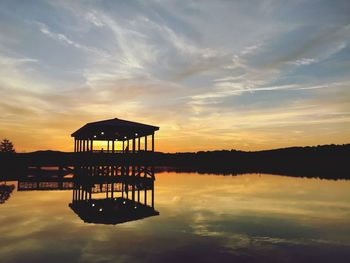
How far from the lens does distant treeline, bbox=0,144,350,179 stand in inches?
1390

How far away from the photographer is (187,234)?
15578 millimetres

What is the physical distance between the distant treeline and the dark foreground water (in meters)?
10.6

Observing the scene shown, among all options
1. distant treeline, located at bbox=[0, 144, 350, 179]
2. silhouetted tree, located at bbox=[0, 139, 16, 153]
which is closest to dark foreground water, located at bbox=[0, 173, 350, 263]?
distant treeline, located at bbox=[0, 144, 350, 179]

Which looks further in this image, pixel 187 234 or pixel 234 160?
pixel 234 160

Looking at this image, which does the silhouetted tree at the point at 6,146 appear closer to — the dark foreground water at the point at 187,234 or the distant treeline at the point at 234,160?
the distant treeline at the point at 234,160

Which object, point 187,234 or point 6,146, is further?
point 6,146

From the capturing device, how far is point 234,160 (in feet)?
486

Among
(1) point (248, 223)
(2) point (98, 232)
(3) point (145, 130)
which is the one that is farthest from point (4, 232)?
(3) point (145, 130)

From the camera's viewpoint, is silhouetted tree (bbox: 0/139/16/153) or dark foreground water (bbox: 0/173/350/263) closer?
dark foreground water (bbox: 0/173/350/263)

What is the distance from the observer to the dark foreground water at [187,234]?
12211mm

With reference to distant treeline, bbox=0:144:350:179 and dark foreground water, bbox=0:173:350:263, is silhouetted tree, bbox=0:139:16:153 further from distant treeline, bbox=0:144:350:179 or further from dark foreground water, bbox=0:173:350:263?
dark foreground water, bbox=0:173:350:263

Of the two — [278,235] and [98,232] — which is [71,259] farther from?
[278,235]

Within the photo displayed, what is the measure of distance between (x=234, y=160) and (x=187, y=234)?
Result: 444ft

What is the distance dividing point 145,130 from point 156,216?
47.6 ft
